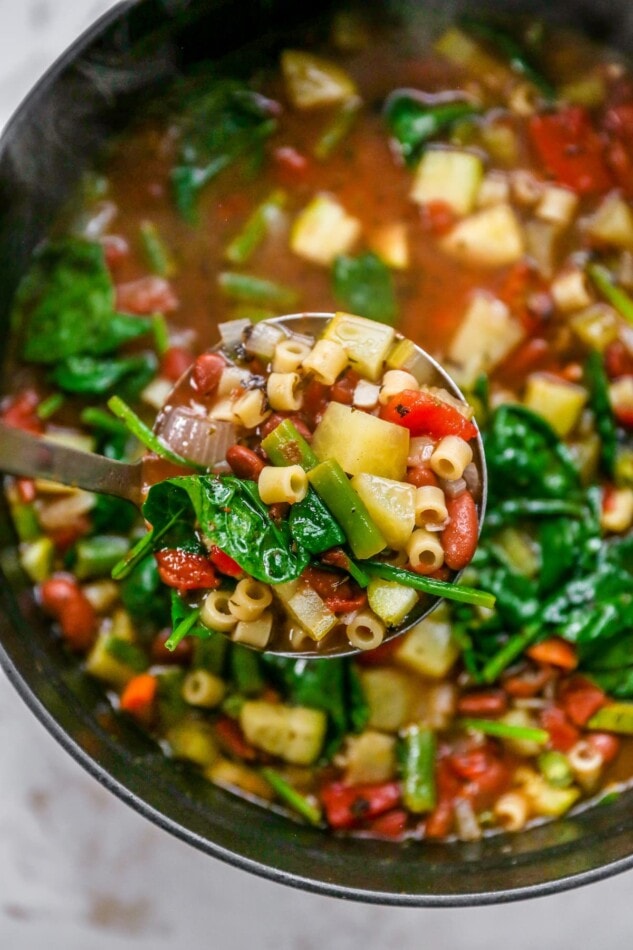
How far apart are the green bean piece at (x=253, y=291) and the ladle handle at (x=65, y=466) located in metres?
1.02

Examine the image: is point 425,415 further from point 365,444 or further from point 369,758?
point 369,758

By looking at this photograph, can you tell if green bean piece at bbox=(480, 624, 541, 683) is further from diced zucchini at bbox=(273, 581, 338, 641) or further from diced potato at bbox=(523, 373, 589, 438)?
diced zucchini at bbox=(273, 581, 338, 641)

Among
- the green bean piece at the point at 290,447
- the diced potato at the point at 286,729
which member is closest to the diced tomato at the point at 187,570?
the green bean piece at the point at 290,447

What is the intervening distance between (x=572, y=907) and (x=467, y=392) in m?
1.92

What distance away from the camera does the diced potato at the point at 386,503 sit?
2.64m

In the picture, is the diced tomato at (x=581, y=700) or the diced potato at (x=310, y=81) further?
the diced potato at (x=310, y=81)

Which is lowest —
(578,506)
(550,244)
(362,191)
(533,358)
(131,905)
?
(131,905)

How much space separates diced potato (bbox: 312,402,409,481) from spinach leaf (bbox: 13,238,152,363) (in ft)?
4.15

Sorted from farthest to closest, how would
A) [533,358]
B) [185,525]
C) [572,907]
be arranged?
[533,358] < [572,907] < [185,525]

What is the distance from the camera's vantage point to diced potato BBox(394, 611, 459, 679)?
3494 mm

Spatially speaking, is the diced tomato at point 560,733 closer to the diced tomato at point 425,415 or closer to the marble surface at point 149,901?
the marble surface at point 149,901

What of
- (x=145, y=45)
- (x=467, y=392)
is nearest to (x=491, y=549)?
(x=467, y=392)

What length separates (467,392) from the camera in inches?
143

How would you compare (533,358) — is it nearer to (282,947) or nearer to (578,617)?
(578,617)
